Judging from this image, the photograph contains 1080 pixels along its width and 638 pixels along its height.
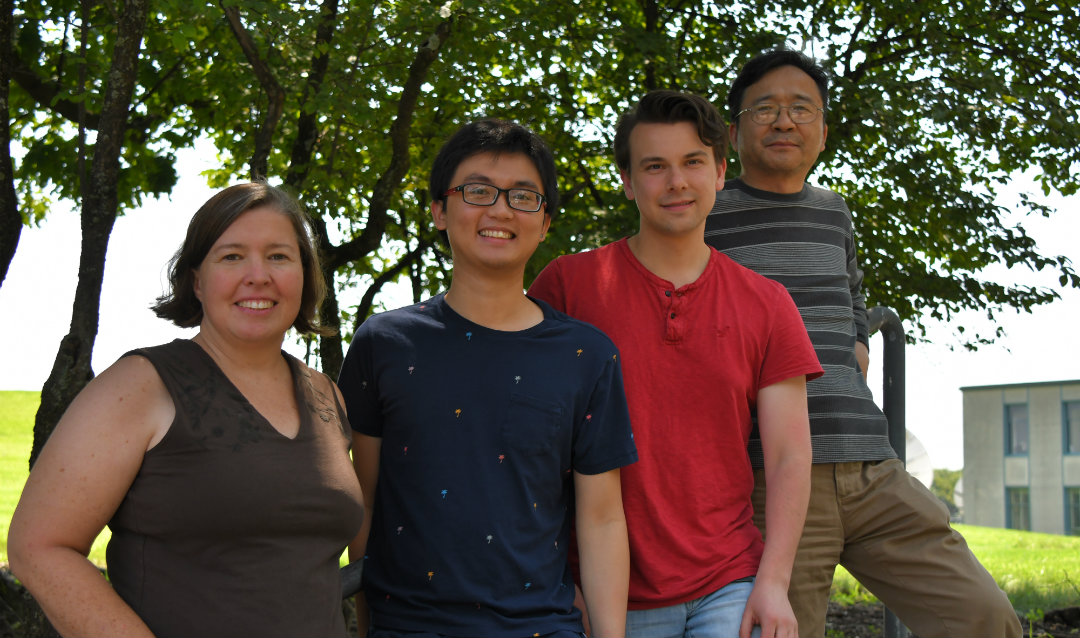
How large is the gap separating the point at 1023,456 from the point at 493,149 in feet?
132

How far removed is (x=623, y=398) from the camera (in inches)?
96.2

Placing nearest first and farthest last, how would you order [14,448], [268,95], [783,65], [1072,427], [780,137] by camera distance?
[780,137] < [783,65] < [268,95] < [14,448] < [1072,427]

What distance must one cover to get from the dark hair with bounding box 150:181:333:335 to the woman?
12 mm

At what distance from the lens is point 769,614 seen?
7.89 feet

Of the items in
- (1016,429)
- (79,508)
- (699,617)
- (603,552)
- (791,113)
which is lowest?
(1016,429)

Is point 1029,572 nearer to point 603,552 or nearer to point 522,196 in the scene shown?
point 603,552

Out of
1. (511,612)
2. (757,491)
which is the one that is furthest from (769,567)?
(511,612)

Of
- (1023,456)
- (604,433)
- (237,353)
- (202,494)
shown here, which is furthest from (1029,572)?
(1023,456)

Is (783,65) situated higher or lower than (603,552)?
higher

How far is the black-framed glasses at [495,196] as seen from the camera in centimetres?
246

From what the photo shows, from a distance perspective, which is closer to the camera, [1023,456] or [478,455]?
[478,455]

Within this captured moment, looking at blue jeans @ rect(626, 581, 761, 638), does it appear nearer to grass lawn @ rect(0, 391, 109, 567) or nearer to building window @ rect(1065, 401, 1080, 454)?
grass lawn @ rect(0, 391, 109, 567)

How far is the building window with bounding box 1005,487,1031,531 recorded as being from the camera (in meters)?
37.9

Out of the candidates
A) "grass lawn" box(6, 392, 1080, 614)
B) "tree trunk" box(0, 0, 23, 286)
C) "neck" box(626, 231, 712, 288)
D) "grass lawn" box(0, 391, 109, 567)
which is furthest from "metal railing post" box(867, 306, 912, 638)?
"grass lawn" box(0, 391, 109, 567)
